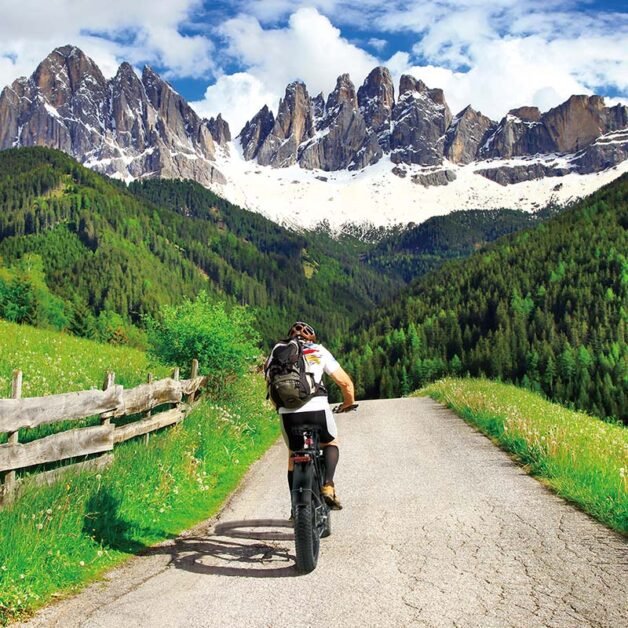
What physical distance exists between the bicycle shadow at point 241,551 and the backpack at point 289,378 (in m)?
2.01

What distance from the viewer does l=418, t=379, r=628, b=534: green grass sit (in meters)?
9.39

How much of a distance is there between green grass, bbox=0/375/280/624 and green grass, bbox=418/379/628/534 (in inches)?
248

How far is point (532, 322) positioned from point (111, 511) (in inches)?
5656

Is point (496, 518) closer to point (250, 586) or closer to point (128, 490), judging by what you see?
point (250, 586)

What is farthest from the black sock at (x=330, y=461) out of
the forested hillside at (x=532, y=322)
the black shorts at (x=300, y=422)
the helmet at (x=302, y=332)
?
the forested hillside at (x=532, y=322)

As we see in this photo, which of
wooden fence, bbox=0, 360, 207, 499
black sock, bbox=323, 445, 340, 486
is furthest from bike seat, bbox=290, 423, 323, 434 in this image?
wooden fence, bbox=0, 360, 207, 499

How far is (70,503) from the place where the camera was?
8648 mm

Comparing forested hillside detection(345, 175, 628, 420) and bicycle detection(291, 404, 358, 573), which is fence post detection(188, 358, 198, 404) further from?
forested hillside detection(345, 175, 628, 420)

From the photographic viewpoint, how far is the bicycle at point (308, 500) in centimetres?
750

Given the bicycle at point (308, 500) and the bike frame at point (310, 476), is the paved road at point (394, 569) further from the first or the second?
the bike frame at point (310, 476)

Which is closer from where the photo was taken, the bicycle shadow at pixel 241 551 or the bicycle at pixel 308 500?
the bicycle at pixel 308 500

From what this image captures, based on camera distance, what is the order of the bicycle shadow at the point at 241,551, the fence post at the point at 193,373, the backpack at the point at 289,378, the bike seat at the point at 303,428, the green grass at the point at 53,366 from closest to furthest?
the bicycle shadow at the point at 241,551
the backpack at the point at 289,378
the bike seat at the point at 303,428
the green grass at the point at 53,366
the fence post at the point at 193,373

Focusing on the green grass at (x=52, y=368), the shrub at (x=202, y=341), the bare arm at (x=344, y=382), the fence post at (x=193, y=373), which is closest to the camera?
the bare arm at (x=344, y=382)

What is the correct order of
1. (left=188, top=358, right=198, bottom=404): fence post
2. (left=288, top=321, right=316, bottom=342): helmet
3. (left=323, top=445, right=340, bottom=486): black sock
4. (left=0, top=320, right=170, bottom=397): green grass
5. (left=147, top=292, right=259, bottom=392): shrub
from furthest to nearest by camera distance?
(left=147, top=292, right=259, bottom=392): shrub < (left=188, top=358, right=198, bottom=404): fence post < (left=0, top=320, right=170, bottom=397): green grass < (left=288, top=321, right=316, bottom=342): helmet < (left=323, top=445, right=340, bottom=486): black sock
